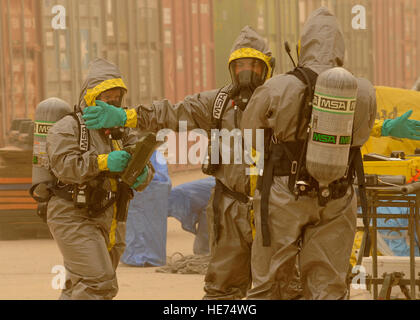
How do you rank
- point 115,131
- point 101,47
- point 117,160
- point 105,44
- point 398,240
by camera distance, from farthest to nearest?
point 105,44, point 101,47, point 398,240, point 115,131, point 117,160

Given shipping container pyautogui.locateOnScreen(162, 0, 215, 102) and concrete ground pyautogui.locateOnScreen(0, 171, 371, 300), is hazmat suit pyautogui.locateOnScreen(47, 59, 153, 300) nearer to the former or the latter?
concrete ground pyautogui.locateOnScreen(0, 171, 371, 300)

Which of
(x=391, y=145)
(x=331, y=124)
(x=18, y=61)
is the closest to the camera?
(x=331, y=124)

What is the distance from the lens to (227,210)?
17.1 feet

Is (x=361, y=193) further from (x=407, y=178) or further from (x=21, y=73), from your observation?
(x=21, y=73)

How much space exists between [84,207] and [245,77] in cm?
126

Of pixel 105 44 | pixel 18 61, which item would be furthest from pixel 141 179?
pixel 105 44

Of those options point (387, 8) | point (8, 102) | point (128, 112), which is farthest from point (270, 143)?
point (387, 8)

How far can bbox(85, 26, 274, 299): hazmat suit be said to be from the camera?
17.0 feet

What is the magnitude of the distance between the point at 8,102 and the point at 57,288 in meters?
7.31

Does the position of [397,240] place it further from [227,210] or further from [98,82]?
[98,82]

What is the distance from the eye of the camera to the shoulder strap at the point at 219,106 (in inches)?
208

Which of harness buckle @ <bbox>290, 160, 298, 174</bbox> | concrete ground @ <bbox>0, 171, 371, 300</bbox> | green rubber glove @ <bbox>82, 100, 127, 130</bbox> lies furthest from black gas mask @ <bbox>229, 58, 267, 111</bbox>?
concrete ground @ <bbox>0, 171, 371, 300</bbox>

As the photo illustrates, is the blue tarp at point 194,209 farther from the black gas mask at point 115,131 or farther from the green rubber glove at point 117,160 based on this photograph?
the green rubber glove at point 117,160

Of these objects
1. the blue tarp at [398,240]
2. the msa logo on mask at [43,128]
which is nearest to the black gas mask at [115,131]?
the msa logo on mask at [43,128]
